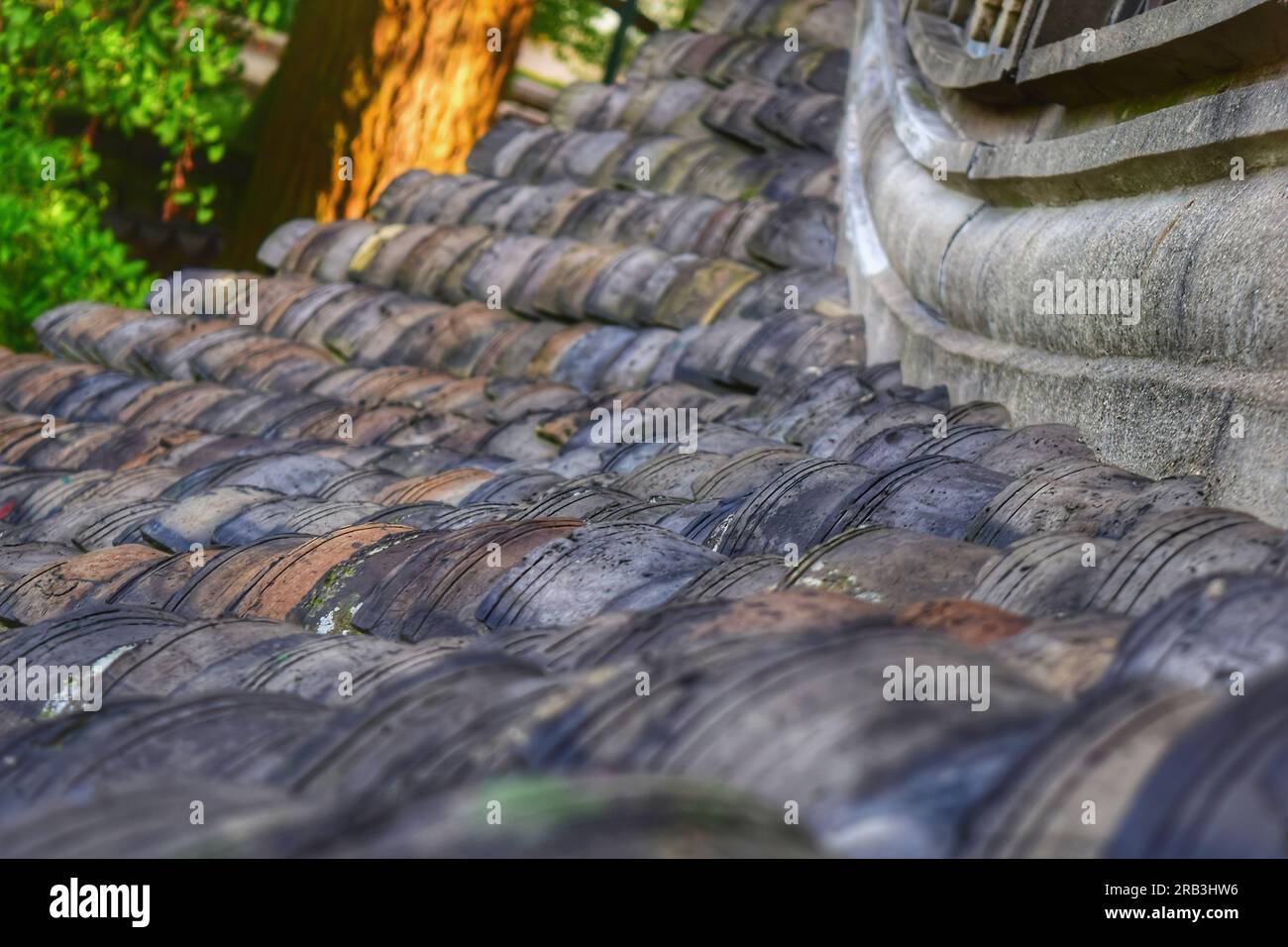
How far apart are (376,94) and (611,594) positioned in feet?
22.1

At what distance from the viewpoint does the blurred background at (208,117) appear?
7.38 m

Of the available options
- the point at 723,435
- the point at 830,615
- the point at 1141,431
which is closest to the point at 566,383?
the point at 723,435

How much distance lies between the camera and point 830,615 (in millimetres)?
1460
